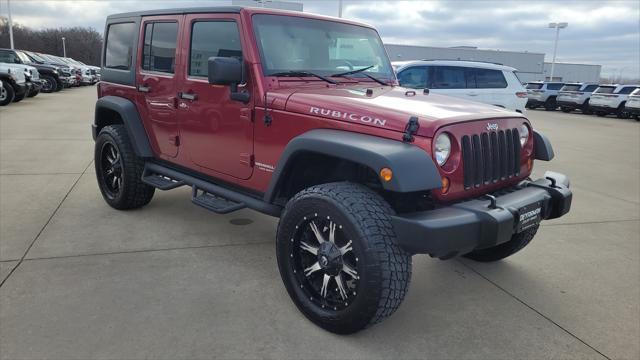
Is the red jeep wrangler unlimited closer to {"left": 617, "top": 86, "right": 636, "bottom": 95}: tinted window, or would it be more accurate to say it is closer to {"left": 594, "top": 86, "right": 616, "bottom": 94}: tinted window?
{"left": 617, "top": 86, "right": 636, "bottom": 95}: tinted window

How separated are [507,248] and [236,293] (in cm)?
215

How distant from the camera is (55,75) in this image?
21594 millimetres

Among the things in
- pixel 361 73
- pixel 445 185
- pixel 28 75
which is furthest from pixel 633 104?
pixel 28 75

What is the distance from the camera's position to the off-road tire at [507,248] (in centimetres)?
375

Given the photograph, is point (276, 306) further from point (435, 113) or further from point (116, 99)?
point (116, 99)

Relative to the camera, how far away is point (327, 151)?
2.82 metres

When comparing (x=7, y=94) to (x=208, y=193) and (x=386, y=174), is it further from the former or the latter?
(x=386, y=174)

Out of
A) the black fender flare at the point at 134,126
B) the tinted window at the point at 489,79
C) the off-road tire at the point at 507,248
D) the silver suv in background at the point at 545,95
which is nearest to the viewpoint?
the off-road tire at the point at 507,248

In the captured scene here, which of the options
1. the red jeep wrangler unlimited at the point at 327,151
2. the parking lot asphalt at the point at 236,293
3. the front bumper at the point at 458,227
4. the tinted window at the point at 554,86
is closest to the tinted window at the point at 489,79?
the parking lot asphalt at the point at 236,293

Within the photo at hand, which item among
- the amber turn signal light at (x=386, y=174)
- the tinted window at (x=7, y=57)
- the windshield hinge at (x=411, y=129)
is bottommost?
the amber turn signal light at (x=386, y=174)

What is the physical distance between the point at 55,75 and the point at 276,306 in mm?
22298

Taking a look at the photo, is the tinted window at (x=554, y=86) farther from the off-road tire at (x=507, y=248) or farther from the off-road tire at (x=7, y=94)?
the off-road tire at (x=507, y=248)

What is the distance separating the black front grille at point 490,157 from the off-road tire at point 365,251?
0.57m

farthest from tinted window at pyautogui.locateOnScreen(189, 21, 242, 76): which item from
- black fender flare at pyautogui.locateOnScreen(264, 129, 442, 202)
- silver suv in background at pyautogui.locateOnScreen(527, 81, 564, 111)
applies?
silver suv in background at pyautogui.locateOnScreen(527, 81, 564, 111)
